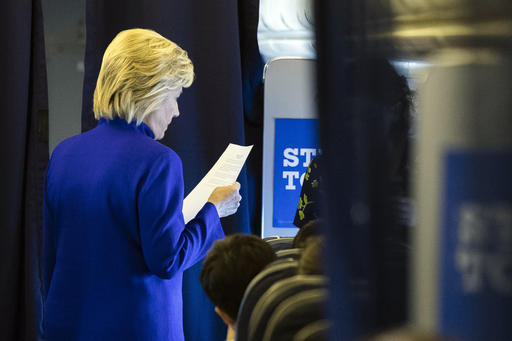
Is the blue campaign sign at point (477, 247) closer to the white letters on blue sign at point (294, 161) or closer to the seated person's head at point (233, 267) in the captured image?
the seated person's head at point (233, 267)

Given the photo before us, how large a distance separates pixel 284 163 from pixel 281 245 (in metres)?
1.52

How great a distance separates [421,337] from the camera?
294 millimetres

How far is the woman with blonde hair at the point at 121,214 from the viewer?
55.9 inches

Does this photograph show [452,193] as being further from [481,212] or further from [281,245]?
[281,245]

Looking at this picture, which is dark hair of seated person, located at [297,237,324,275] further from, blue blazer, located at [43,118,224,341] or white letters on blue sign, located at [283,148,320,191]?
white letters on blue sign, located at [283,148,320,191]

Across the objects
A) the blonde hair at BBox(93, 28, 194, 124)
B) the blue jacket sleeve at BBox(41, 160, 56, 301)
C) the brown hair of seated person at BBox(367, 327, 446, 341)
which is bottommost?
the blue jacket sleeve at BBox(41, 160, 56, 301)

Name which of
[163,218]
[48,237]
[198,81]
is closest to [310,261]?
[163,218]

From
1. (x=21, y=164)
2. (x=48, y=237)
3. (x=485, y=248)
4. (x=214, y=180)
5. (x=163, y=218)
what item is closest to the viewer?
(x=485, y=248)

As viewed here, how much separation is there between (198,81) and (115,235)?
4.52 feet

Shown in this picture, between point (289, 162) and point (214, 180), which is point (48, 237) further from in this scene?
point (289, 162)

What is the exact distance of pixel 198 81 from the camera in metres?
2.71

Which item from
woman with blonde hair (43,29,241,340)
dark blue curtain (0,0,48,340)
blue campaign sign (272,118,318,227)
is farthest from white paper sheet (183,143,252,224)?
dark blue curtain (0,0,48,340)

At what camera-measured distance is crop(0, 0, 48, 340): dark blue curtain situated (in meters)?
2.65

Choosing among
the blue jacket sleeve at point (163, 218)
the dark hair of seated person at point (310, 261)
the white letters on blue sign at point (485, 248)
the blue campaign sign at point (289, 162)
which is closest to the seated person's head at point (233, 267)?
the dark hair of seated person at point (310, 261)
